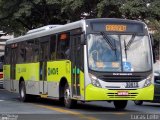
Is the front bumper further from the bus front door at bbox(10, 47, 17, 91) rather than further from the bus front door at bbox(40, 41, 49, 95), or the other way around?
the bus front door at bbox(10, 47, 17, 91)

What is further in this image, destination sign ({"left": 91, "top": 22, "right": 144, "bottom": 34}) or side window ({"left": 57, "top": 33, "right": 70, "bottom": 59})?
side window ({"left": 57, "top": 33, "right": 70, "bottom": 59})

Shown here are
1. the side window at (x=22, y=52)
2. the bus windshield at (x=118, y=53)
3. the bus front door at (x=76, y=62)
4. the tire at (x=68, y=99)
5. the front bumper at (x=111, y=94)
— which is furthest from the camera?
the side window at (x=22, y=52)

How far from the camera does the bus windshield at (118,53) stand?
17.3 meters

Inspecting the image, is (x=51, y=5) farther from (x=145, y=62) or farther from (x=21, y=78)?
(x=145, y=62)

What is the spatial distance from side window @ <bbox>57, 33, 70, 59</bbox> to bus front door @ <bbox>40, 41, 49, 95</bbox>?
138 cm

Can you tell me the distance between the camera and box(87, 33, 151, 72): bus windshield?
17297 mm

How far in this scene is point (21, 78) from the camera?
24422 millimetres

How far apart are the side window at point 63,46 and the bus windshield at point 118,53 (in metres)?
1.57

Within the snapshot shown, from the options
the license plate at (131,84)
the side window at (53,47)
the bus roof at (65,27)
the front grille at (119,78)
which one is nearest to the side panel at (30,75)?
the bus roof at (65,27)

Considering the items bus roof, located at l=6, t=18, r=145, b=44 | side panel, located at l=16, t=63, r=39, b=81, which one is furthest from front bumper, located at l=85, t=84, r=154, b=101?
side panel, located at l=16, t=63, r=39, b=81

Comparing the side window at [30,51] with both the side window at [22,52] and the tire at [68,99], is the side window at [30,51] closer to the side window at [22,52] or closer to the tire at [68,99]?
the side window at [22,52]

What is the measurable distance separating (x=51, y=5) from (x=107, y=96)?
67.7 ft

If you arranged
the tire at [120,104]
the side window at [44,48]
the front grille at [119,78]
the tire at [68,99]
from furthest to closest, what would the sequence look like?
the side window at [44,48] < the tire at [120,104] < the tire at [68,99] < the front grille at [119,78]

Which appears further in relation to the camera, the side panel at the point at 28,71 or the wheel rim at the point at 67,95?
the side panel at the point at 28,71
